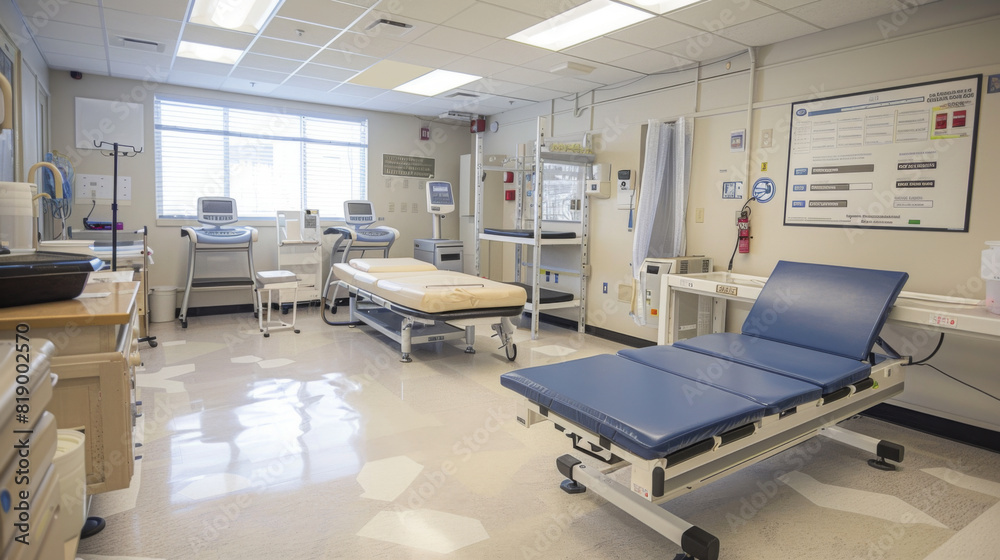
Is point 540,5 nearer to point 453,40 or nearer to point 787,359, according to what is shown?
point 453,40

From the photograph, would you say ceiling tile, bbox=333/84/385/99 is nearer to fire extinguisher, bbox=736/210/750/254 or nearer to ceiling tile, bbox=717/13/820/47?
ceiling tile, bbox=717/13/820/47

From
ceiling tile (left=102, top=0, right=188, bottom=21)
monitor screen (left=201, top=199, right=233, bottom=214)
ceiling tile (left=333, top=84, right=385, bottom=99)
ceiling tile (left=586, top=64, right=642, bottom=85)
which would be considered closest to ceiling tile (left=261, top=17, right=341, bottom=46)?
ceiling tile (left=102, top=0, right=188, bottom=21)

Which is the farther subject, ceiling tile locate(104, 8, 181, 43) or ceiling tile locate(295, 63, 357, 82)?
ceiling tile locate(295, 63, 357, 82)

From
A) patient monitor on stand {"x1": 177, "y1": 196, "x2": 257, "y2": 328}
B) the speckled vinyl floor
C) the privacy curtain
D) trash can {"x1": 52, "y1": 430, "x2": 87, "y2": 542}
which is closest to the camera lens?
trash can {"x1": 52, "y1": 430, "x2": 87, "y2": 542}

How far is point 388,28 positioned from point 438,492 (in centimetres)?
331

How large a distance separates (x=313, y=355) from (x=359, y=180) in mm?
3395

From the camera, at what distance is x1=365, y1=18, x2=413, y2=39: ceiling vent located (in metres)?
3.94

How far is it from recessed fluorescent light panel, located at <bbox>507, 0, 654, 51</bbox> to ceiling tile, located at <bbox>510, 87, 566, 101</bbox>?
138cm

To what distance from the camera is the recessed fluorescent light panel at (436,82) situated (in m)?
5.57

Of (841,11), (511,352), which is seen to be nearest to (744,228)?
(841,11)

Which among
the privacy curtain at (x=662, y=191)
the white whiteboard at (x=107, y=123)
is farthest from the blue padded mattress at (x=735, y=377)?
the white whiteboard at (x=107, y=123)

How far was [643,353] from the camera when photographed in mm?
2730

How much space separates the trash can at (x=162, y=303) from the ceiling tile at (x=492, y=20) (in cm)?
430

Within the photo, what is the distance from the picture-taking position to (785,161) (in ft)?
13.3
